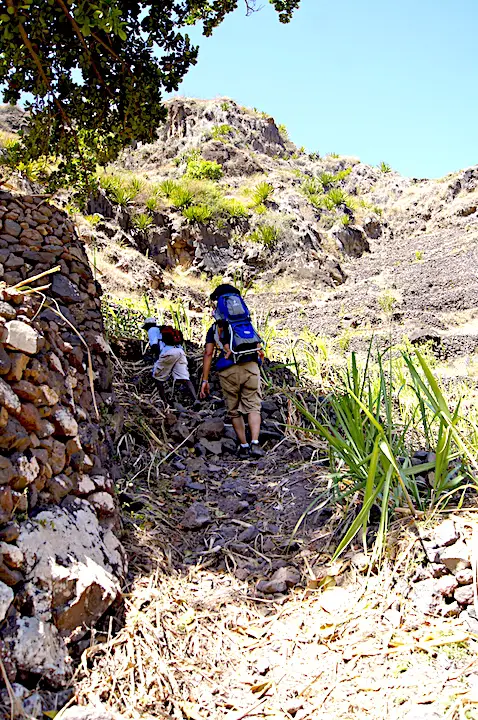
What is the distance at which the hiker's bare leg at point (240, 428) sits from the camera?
421cm

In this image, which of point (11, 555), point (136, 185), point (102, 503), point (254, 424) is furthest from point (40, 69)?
point (136, 185)

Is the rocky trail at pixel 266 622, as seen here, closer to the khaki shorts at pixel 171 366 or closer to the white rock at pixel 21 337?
the white rock at pixel 21 337

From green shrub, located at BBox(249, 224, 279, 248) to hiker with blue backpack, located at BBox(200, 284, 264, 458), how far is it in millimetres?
9561

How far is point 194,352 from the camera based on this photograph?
5.55m

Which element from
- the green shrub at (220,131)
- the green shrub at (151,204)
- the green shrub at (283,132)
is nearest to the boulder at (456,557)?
the green shrub at (151,204)

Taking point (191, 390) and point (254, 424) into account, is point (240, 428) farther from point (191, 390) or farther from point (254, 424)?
point (191, 390)

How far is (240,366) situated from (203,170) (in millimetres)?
13738

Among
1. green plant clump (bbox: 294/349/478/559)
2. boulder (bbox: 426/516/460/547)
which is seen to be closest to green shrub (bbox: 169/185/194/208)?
green plant clump (bbox: 294/349/478/559)

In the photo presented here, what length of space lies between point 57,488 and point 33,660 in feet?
2.30

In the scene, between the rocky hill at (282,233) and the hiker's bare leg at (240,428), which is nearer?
the hiker's bare leg at (240,428)

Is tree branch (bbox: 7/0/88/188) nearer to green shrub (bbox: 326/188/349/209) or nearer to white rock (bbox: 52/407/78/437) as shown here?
white rock (bbox: 52/407/78/437)

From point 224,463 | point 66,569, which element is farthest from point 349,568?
point 224,463

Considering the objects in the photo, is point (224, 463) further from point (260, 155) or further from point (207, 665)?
point (260, 155)

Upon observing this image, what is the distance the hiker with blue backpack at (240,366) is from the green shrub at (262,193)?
11.4 meters
